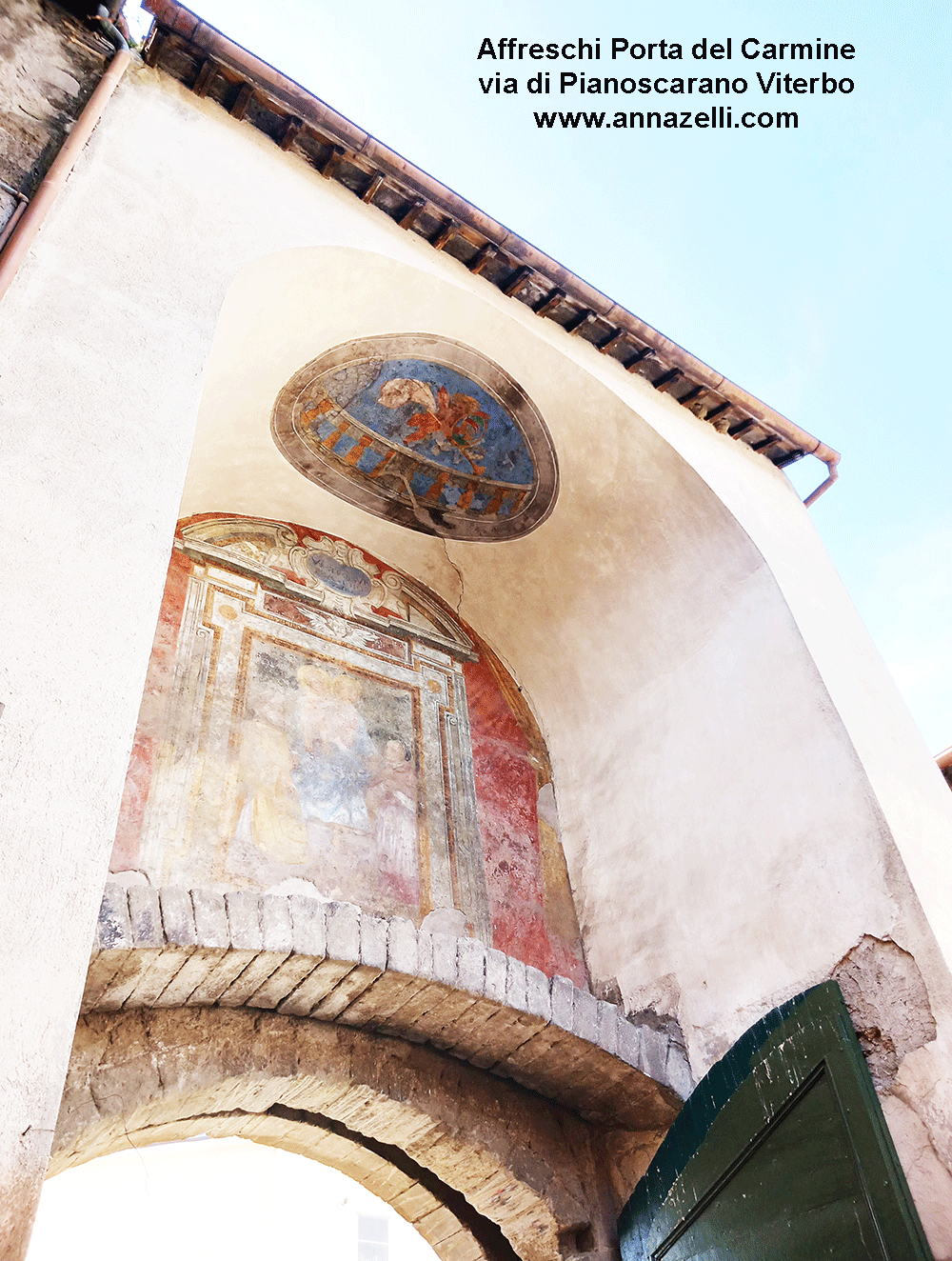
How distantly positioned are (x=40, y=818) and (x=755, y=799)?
11.3ft

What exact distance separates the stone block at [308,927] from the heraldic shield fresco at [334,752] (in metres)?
0.71

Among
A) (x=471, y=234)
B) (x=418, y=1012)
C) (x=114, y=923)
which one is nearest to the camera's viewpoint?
(x=114, y=923)

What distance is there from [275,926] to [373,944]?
430mm

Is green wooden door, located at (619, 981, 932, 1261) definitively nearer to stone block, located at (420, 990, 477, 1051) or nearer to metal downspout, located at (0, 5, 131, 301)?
stone block, located at (420, 990, 477, 1051)

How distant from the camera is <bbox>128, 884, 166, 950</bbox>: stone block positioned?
312cm

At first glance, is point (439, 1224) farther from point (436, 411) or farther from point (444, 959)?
point (436, 411)

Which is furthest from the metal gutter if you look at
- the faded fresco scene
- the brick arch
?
the brick arch

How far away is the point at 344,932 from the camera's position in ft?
11.8

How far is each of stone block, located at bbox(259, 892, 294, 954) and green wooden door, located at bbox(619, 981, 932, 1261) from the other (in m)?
1.81

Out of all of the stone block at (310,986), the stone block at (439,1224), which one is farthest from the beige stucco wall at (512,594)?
the stone block at (310,986)

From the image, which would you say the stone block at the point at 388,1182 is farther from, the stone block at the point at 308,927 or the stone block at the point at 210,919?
the stone block at the point at 210,919

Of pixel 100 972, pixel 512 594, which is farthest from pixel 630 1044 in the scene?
pixel 512 594

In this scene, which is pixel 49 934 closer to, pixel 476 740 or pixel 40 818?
pixel 40 818

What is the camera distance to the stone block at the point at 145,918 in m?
3.12
